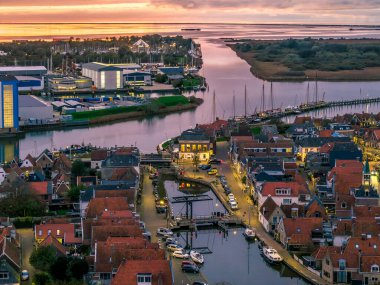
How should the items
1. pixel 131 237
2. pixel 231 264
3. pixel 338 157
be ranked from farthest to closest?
1. pixel 338 157
2. pixel 231 264
3. pixel 131 237

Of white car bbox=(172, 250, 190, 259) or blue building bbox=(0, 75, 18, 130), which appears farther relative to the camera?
blue building bbox=(0, 75, 18, 130)

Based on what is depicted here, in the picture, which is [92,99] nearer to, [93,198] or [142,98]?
[142,98]

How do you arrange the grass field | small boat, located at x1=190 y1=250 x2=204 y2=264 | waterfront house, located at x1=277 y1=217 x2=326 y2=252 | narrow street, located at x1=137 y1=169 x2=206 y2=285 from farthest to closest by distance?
the grass field
waterfront house, located at x1=277 y1=217 x2=326 y2=252
small boat, located at x1=190 y1=250 x2=204 y2=264
narrow street, located at x1=137 y1=169 x2=206 y2=285

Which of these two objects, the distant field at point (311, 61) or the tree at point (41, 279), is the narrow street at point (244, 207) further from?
the distant field at point (311, 61)

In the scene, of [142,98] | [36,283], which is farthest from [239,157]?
[142,98]

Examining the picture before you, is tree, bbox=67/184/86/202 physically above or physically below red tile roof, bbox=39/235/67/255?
above

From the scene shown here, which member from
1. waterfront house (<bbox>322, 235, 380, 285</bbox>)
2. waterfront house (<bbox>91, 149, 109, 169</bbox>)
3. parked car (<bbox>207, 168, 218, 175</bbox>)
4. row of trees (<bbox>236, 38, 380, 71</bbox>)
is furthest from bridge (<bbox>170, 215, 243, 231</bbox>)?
row of trees (<bbox>236, 38, 380, 71</bbox>)

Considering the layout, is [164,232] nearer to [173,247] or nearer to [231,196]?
[173,247]

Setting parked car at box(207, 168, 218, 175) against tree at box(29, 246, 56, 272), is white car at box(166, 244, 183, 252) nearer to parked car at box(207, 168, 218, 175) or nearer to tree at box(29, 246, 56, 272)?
tree at box(29, 246, 56, 272)
